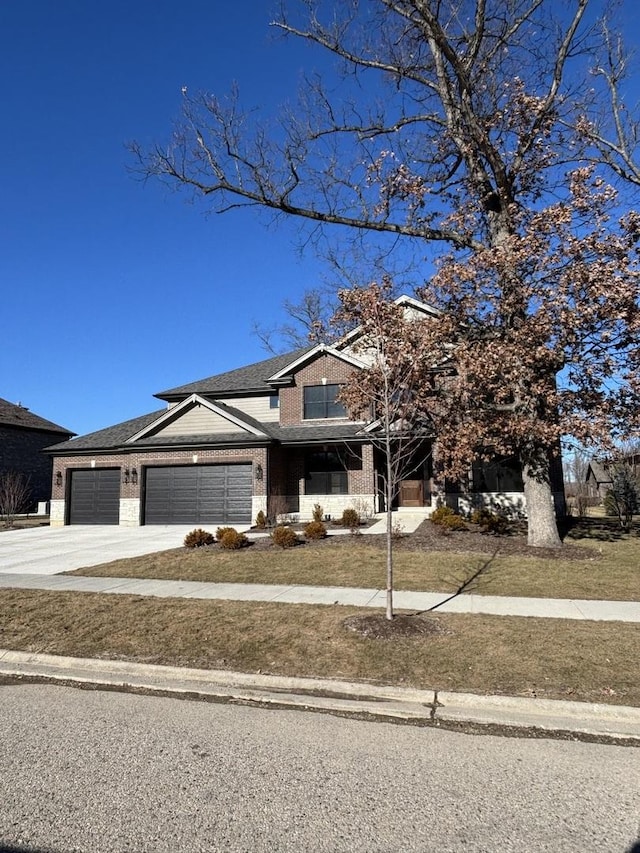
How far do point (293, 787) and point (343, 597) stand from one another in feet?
18.0

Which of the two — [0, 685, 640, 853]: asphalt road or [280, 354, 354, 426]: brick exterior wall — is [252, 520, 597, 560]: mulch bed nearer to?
[0, 685, 640, 853]: asphalt road

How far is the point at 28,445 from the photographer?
36531mm

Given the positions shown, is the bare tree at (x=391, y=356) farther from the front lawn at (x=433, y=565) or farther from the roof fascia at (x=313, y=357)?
the roof fascia at (x=313, y=357)

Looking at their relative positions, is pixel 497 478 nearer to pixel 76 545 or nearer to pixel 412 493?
pixel 412 493

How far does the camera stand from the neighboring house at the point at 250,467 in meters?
21.8

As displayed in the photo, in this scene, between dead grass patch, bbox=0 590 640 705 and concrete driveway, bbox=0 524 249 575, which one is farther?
concrete driveway, bbox=0 524 249 575

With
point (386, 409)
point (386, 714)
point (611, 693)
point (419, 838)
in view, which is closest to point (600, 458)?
point (386, 409)

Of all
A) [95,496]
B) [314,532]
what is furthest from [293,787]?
[95,496]

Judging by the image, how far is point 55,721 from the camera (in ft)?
15.2

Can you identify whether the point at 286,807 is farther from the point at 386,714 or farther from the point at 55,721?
the point at 55,721

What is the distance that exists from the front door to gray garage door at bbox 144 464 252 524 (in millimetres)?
6553

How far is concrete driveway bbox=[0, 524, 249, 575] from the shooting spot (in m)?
13.3

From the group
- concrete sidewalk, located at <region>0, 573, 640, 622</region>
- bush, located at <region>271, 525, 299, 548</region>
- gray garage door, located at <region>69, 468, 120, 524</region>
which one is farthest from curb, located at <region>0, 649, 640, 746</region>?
gray garage door, located at <region>69, 468, 120, 524</region>

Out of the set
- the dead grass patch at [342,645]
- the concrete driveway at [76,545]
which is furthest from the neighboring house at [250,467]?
the dead grass patch at [342,645]
